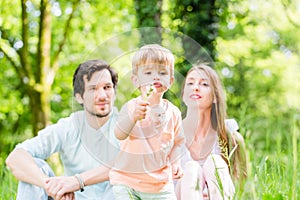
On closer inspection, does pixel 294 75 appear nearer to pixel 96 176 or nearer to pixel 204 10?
pixel 204 10

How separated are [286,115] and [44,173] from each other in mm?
8099

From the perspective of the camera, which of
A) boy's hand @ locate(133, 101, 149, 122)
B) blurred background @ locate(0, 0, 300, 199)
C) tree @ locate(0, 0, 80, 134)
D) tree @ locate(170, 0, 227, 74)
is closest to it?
boy's hand @ locate(133, 101, 149, 122)

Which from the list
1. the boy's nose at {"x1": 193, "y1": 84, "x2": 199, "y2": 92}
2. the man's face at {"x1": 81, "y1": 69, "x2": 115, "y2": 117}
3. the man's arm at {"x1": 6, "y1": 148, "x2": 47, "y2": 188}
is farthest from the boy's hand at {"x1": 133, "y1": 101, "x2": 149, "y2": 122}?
the man's arm at {"x1": 6, "y1": 148, "x2": 47, "y2": 188}

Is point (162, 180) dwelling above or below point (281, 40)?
below

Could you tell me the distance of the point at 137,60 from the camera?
74.5 inches

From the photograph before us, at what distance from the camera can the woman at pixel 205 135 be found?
213cm

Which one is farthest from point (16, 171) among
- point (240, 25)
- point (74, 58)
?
point (74, 58)

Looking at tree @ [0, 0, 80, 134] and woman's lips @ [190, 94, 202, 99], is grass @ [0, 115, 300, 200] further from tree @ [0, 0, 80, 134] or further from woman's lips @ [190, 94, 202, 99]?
tree @ [0, 0, 80, 134]

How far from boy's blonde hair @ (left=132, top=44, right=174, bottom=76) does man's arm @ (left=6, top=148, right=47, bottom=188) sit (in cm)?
70

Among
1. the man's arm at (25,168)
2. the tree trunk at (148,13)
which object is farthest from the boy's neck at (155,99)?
the tree trunk at (148,13)

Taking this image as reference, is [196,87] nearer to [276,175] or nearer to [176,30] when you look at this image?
[276,175]

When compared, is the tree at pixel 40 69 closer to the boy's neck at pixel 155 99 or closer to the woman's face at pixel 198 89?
the woman's face at pixel 198 89

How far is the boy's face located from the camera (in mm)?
1843

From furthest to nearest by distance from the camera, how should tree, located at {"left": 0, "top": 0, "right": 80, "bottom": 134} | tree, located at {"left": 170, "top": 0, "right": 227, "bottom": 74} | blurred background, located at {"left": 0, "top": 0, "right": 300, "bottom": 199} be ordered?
1. tree, located at {"left": 0, "top": 0, "right": 80, "bottom": 134}
2. blurred background, located at {"left": 0, "top": 0, "right": 300, "bottom": 199}
3. tree, located at {"left": 170, "top": 0, "right": 227, "bottom": 74}
